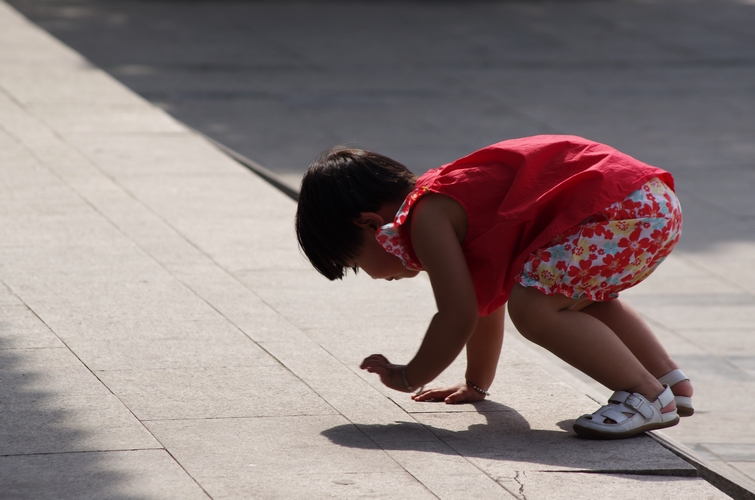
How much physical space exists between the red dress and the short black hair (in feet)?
0.28

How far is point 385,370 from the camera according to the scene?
283 cm

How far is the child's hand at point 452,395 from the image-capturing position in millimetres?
3143

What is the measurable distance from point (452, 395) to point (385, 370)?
0.39 m

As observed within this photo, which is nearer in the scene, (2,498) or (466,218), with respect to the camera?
(2,498)

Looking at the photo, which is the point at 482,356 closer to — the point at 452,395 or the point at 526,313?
the point at 452,395

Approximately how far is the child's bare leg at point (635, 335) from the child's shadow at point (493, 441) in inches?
12.2

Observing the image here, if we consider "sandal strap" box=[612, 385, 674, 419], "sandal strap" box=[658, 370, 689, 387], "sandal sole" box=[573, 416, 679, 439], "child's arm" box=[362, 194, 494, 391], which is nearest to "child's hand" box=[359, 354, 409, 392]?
"child's arm" box=[362, 194, 494, 391]

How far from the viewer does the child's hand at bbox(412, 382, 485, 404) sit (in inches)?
124

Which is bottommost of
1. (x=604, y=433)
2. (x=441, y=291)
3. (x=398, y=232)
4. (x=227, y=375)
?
(x=227, y=375)

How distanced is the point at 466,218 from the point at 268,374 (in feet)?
2.65

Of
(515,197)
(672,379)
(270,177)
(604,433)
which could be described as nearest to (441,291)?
(515,197)

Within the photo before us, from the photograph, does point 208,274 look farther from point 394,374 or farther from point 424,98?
point 424,98

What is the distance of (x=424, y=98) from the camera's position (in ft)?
32.4

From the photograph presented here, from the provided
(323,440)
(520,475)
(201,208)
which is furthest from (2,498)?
(201,208)
